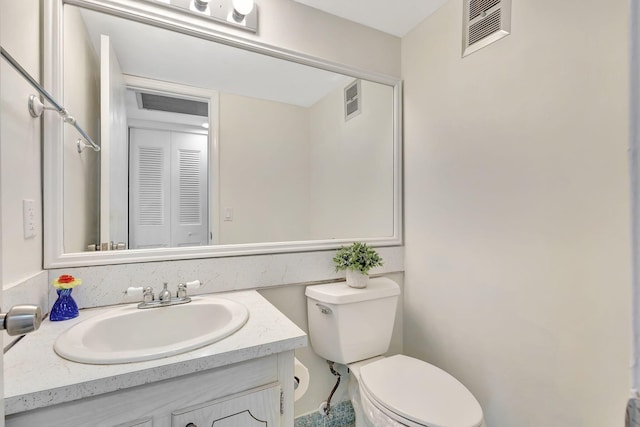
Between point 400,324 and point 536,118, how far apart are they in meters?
1.25

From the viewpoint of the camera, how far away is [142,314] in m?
1.04

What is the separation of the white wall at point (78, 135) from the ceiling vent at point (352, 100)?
1191 mm

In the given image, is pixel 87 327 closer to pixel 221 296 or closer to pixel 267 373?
pixel 221 296

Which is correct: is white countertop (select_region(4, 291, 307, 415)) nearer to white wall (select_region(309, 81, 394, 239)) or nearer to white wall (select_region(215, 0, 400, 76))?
white wall (select_region(309, 81, 394, 239))

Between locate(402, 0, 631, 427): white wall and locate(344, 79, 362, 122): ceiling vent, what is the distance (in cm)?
34

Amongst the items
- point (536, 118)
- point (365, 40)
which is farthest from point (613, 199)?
point (365, 40)

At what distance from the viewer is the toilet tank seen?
137 cm

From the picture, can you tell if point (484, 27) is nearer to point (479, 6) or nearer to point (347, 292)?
point (479, 6)

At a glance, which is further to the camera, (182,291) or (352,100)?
(352,100)

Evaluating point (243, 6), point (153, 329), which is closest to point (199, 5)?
point (243, 6)

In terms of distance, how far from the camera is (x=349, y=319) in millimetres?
1383

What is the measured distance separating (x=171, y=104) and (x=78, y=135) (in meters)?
0.37

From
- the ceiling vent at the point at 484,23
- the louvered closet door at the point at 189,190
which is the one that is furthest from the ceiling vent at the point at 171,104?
the ceiling vent at the point at 484,23

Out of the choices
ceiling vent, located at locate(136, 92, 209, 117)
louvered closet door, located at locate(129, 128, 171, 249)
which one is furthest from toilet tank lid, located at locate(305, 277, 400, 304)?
ceiling vent, located at locate(136, 92, 209, 117)
